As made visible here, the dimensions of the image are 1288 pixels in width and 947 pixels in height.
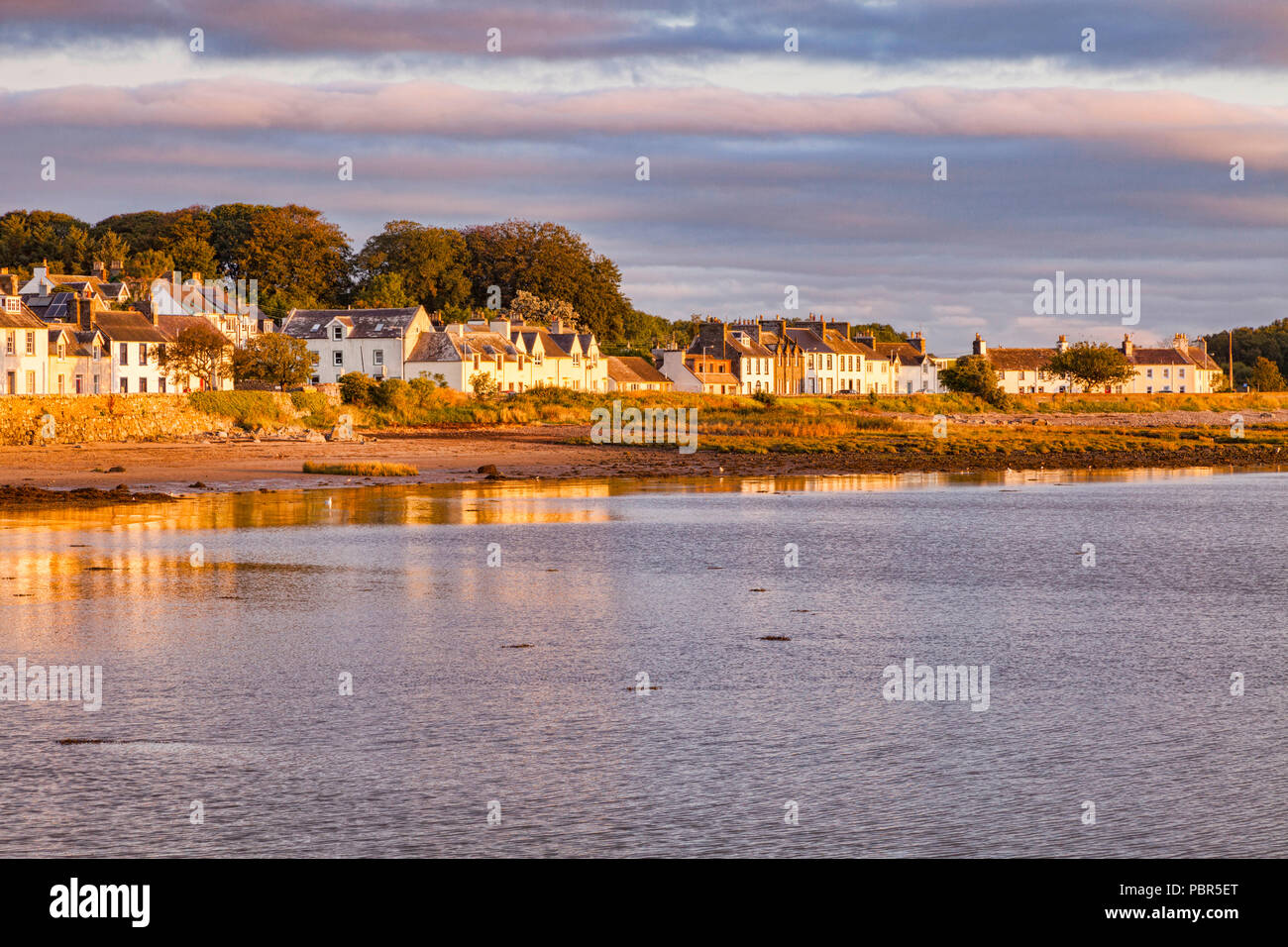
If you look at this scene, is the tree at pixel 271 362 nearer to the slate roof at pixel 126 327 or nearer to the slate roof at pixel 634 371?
A: the slate roof at pixel 126 327

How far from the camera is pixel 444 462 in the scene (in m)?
56.1

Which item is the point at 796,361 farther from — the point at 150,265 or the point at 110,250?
the point at 110,250

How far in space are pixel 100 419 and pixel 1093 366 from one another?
113 metres

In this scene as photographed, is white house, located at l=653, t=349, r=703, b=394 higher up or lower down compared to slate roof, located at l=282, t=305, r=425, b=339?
lower down

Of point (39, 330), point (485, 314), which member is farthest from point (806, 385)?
point (39, 330)

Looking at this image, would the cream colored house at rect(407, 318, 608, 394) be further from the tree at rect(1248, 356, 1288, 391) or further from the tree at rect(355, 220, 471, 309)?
the tree at rect(1248, 356, 1288, 391)

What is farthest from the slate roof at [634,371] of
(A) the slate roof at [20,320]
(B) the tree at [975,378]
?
(A) the slate roof at [20,320]

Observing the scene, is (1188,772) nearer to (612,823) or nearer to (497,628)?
(612,823)

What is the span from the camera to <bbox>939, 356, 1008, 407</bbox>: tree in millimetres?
130500

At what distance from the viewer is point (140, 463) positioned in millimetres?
51250

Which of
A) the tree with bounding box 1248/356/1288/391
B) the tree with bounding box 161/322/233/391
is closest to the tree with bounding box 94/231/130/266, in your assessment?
the tree with bounding box 161/322/233/391

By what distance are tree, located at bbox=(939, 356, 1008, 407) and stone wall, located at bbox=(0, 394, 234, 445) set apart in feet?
264

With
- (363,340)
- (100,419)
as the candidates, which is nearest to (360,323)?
(363,340)

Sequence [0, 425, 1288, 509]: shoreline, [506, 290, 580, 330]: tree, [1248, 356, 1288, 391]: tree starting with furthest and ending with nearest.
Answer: [1248, 356, 1288, 391]: tree, [506, 290, 580, 330]: tree, [0, 425, 1288, 509]: shoreline
